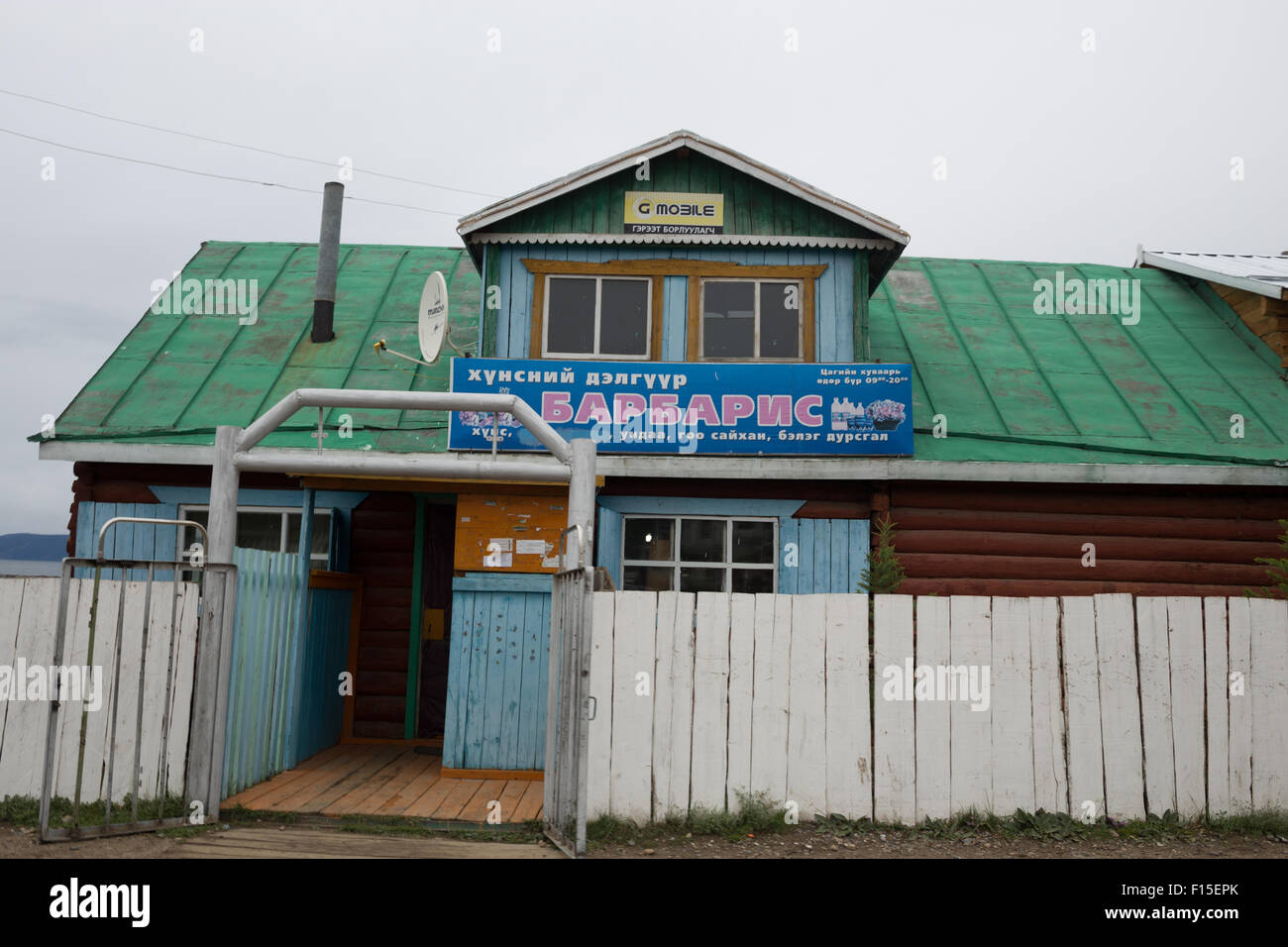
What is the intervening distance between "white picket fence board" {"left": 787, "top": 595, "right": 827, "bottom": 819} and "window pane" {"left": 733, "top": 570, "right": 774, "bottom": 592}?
3.27 m

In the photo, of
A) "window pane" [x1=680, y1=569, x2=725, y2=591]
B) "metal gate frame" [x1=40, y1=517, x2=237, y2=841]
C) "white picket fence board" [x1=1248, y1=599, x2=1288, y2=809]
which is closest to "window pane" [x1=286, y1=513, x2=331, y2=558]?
"metal gate frame" [x1=40, y1=517, x2=237, y2=841]

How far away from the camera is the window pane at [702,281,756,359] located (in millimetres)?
11117

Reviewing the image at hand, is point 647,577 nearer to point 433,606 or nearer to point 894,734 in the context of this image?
point 433,606

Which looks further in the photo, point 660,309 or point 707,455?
point 660,309

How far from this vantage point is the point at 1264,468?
10344 millimetres

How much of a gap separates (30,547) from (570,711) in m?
100

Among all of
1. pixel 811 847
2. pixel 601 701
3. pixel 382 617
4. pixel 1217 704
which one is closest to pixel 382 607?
pixel 382 617

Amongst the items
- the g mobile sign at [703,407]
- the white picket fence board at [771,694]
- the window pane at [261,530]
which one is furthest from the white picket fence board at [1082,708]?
the window pane at [261,530]

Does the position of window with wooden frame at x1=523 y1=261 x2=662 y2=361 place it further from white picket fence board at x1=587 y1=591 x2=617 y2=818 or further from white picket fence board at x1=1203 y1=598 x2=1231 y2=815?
white picket fence board at x1=1203 y1=598 x2=1231 y2=815

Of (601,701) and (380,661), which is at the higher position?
(601,701)

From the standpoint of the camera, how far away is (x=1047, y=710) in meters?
7.21

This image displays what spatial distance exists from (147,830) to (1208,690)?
7.76 m
